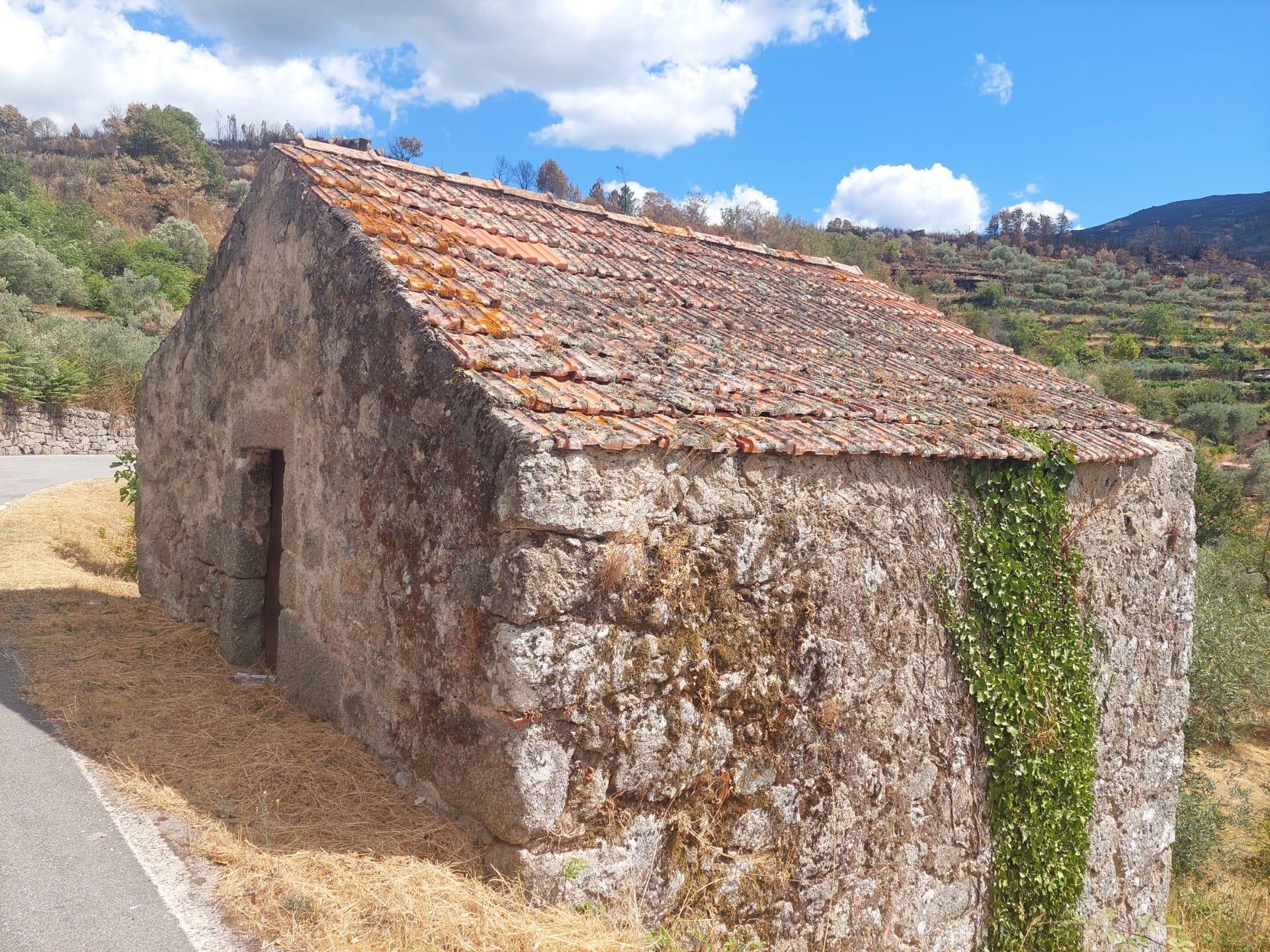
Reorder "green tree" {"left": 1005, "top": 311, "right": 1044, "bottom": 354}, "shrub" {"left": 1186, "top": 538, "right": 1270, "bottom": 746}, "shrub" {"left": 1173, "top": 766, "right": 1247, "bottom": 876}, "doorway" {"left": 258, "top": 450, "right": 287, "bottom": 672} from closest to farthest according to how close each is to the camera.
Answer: "doorway" {"left": 258, "top": 450, "right": 287, "bottom": 672} < "shrub" {"left": 1173, "top": 766, "right": 1247, "bottom": 876} < "shrub" {"left": 1186, "top": 538, "right": 1270, "bottom": 746} < "green tree" {"left": 1005, "top": 311, "right": 1044, "bottom": 354}

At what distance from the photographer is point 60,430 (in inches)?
859

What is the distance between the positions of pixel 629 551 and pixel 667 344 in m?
1.77

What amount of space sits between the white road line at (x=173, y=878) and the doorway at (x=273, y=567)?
169 centimetres

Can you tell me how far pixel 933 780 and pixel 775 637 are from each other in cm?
164

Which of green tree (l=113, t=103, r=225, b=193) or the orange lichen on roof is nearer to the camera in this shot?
the orange lichen on roof

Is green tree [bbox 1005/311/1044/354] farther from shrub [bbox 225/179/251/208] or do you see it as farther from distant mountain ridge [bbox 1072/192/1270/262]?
shrub [bbox 225/179/251/208]

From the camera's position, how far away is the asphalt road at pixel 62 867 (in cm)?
312

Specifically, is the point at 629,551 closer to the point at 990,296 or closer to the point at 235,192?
the point at 990,296

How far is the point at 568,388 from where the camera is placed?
3.83 meters

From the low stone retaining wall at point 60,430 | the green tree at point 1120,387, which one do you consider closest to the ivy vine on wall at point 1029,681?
the low stone retaining wall at point 60,430

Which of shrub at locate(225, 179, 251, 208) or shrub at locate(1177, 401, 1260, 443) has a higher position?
shrub at locate(225, 179, 251, 208)

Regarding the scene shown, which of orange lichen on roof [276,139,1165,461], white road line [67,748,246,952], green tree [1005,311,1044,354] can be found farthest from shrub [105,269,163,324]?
green tree [1005,311,1044,354]

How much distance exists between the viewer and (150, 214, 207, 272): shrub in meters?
39.9

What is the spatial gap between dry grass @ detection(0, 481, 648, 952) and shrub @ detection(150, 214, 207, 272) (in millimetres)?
38195
